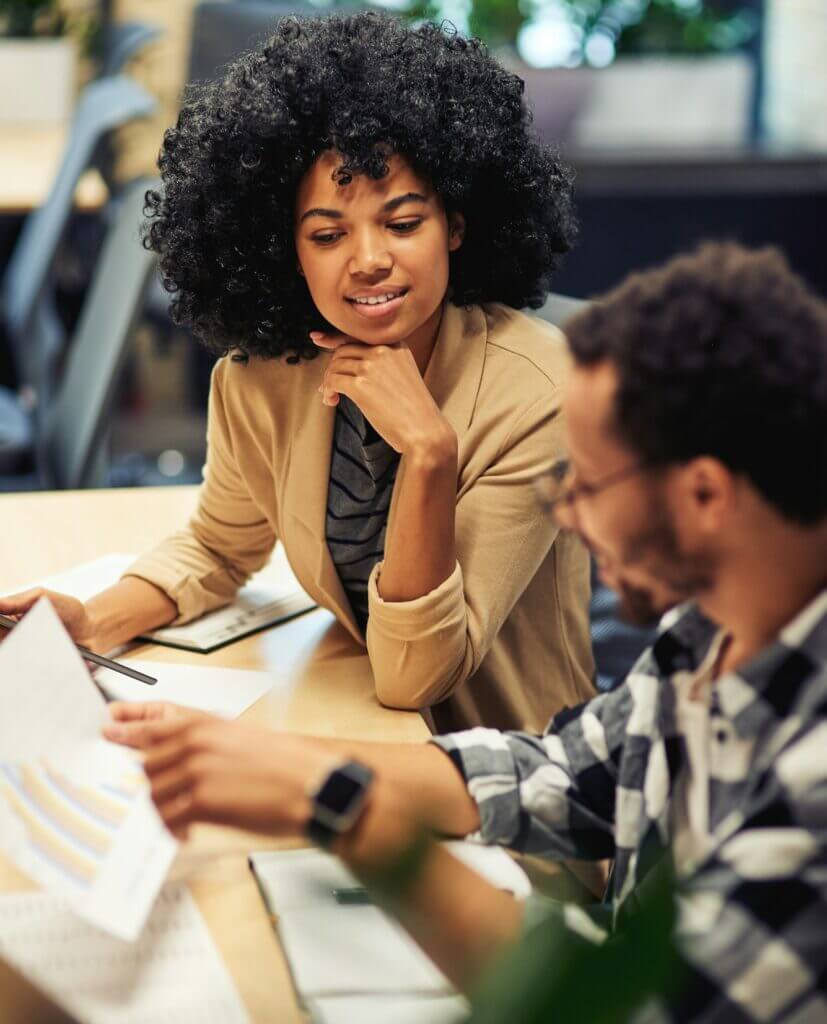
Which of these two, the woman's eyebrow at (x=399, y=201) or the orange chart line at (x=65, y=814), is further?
the woman's eyebrow at (x=399, y=201)

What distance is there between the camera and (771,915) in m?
0.68

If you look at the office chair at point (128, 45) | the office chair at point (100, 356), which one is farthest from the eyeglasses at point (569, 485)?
the office chair at point (128, 45)

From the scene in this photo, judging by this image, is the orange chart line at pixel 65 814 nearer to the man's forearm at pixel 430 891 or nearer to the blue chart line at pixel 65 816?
the blue chart line at pixel 65 816

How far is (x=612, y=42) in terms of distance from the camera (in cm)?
496

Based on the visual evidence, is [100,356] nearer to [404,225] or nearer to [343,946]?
[404,225]

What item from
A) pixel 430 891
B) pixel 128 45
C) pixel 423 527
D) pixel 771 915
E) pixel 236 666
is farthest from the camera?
pixel 128 45

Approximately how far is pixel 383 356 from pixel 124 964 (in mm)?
657

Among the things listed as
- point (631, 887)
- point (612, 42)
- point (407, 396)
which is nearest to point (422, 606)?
point (407, 396)

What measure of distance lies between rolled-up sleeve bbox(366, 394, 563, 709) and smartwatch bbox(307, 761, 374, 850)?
1.49 ft

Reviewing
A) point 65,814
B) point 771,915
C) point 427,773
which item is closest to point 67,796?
point 65,814

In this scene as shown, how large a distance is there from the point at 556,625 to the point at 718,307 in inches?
30.0

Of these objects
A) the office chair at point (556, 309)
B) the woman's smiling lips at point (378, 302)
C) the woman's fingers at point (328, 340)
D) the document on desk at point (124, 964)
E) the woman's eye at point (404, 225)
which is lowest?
the document on desk at point (124, 964)

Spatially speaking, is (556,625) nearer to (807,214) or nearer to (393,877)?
(393,877)

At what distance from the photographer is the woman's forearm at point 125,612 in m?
1.36
